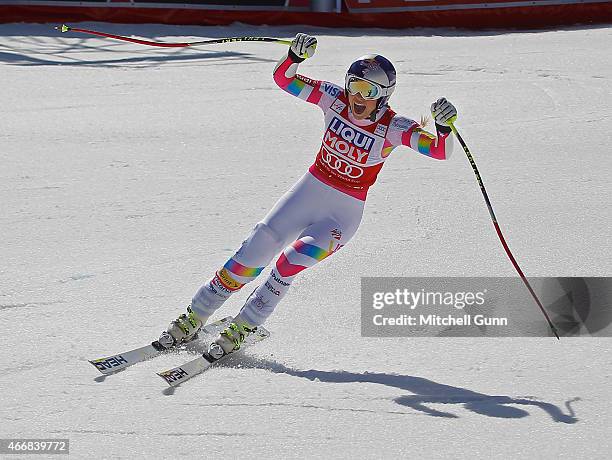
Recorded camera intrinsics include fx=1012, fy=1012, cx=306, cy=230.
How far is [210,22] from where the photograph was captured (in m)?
16.9

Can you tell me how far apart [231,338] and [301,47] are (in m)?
1.66

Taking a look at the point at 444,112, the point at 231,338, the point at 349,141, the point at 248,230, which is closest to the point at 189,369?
the point at 231,338

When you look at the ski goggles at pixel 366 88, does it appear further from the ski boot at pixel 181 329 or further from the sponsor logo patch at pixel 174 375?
the sponsor logo patch at pixel 174 375

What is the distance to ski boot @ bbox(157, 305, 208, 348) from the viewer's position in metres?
5.51

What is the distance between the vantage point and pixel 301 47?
566 centimetres

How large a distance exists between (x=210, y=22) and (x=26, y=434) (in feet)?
43.4

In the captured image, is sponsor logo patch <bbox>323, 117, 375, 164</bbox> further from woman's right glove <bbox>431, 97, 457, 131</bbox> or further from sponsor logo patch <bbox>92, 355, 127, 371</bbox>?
sponsor logo patch <bbox>92, 355, 127, 371</bbox>

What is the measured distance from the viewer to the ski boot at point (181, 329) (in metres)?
5.51

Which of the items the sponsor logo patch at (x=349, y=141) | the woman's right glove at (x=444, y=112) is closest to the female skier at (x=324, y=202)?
the sponsor logo patch at (x=349, y=141)

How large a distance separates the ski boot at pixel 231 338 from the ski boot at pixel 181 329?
164 mm

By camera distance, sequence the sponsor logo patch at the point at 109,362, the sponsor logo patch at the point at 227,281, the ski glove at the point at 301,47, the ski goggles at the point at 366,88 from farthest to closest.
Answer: the ski glove at the point at 301,47, the sponsor logo patch at the point at 227,281, the ski goggles at the point at 366,88, the sponsor logo patch at the point at 109,362

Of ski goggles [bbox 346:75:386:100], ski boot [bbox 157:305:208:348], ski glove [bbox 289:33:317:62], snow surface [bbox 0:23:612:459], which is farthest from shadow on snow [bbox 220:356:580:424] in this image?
ski glove [bbox 289:33:317:62]

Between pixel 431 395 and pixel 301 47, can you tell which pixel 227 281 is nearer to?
pixel 431 395

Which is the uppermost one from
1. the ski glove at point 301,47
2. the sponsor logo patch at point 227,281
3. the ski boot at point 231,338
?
the ski glove at point 301,47
